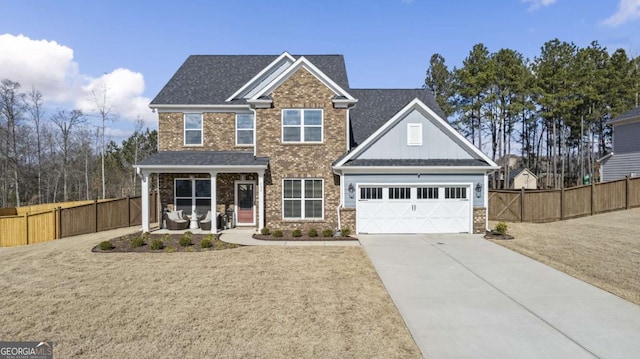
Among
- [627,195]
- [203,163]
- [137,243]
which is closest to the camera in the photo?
[137,243]

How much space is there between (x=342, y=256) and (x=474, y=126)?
120 feet

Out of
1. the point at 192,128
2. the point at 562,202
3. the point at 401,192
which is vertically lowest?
the point at 562,202

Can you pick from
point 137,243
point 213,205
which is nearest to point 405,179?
point 213,205

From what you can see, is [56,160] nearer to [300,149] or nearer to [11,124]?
[11,124]

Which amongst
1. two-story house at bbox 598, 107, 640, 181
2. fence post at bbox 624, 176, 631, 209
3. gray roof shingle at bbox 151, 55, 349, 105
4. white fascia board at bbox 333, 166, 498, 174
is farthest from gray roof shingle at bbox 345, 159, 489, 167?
two-story house at bbox 598, 107, 640, 181

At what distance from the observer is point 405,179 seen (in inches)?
620

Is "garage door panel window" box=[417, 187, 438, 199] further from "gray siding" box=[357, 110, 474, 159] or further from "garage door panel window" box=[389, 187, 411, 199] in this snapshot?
"gray siding" box=[357, 110, 474, 159]

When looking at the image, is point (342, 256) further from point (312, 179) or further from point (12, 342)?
point (12, 342)

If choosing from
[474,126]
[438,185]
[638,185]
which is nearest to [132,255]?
[438,185]

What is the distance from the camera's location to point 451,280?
9102mm

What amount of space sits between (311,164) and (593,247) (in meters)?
11.6

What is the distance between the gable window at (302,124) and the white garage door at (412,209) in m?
3.40

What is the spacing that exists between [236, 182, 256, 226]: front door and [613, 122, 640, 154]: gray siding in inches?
1140

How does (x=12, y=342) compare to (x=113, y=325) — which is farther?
(x=113, y=325)
